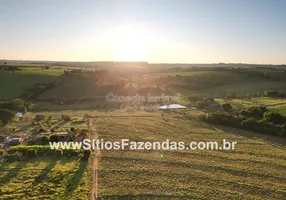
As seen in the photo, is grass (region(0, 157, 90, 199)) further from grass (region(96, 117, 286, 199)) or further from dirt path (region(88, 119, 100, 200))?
grass (region(96, 117, 286, 199))

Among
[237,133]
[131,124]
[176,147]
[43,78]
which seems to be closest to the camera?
[176,147]

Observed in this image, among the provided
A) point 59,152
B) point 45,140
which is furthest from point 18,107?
point 59,152

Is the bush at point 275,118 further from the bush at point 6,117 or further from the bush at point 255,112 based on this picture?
the bush at point 6,117

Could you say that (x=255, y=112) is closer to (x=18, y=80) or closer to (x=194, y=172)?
(x=194, y=172)

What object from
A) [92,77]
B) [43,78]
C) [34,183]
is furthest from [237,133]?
[43,78]

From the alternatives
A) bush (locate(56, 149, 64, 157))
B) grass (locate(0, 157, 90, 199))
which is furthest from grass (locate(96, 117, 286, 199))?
bush (locate(56, 149, 64, 157))

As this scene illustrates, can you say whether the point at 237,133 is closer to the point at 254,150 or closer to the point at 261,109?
the point at 254,150

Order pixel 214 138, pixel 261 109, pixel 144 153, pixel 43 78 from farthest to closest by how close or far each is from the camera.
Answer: pixel 43 78, pixel 261 109, pixel 214 138, pixel 144 153
